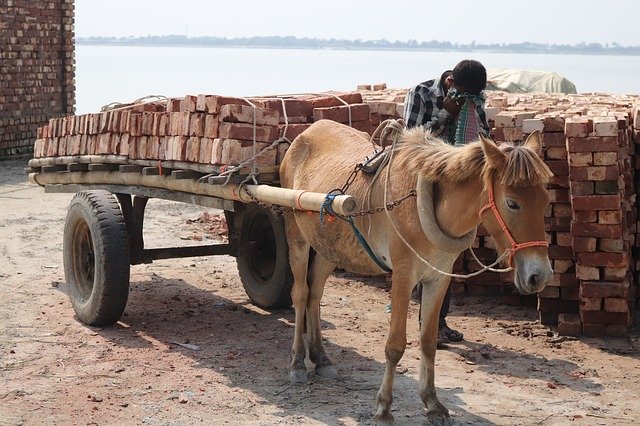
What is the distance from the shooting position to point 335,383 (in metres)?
6.41

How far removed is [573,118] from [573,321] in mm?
1581

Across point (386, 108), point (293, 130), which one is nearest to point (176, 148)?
point (293, 130)

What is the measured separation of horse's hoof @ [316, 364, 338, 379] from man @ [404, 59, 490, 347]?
1.74 meters

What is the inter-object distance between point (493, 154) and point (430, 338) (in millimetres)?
1312

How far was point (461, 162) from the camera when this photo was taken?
17.1ft

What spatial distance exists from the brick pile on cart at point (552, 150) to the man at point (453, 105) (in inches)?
27.8

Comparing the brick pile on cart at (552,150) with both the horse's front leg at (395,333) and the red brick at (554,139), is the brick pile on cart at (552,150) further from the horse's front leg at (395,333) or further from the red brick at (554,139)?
the horse's front leg at (395,333)

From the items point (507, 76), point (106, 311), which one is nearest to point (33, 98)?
point (507, 76)

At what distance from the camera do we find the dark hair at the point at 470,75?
6.45 metres

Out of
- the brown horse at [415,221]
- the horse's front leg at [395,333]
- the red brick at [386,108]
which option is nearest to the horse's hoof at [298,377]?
the brown horse at [415,221]

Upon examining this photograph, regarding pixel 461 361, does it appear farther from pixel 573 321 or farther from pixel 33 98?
pixel 33 98

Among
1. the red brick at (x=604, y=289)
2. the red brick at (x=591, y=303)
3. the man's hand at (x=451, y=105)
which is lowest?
the red brick at (x=591, y=303)

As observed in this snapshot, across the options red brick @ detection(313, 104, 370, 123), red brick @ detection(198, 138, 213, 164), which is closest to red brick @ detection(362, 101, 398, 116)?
red brick @ detection(313, 104, 370, 123)

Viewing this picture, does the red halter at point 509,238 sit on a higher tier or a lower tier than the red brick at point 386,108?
lower
